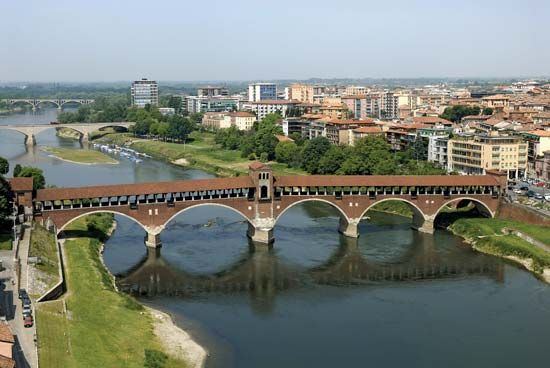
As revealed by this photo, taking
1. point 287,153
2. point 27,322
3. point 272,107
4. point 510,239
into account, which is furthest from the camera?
point 272,107

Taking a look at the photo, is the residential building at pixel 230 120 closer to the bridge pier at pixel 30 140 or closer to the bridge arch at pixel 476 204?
the bridge pier at pixel 30 140

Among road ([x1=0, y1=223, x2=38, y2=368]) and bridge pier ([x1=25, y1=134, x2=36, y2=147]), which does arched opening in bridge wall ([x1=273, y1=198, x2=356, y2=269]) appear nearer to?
road ([x1=0, y1=223, x2=38, y2=368])

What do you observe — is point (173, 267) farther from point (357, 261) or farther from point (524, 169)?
point (524, 169)

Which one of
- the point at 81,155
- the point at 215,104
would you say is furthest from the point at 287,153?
the point at 215,104

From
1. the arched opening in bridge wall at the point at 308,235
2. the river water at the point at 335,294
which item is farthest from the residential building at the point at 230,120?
the river water at the point at 335,294

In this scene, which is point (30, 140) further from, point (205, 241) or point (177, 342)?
point (177, 342)

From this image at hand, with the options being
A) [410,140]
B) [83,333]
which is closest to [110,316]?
[83,333]
